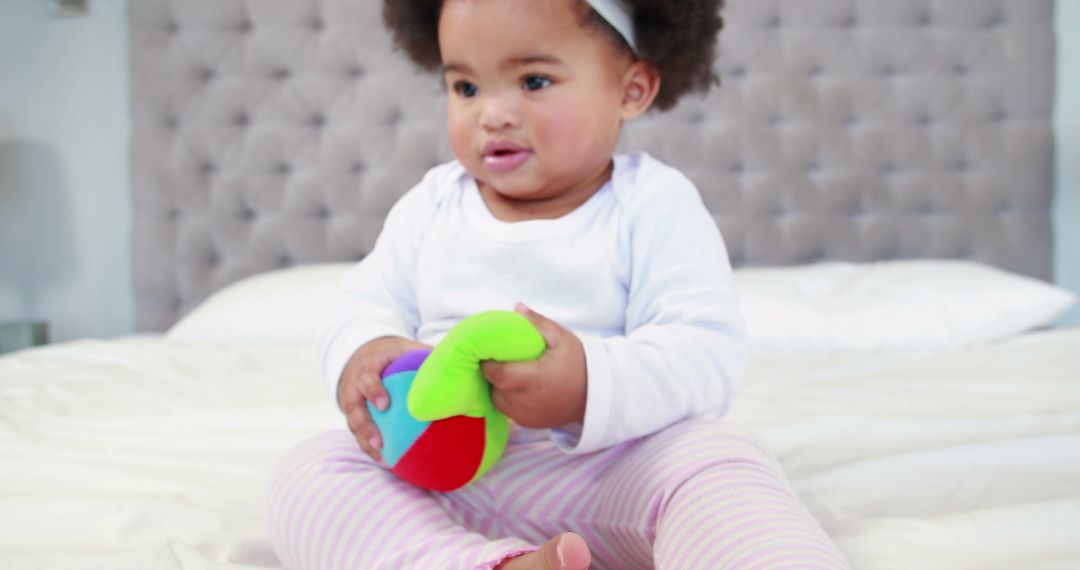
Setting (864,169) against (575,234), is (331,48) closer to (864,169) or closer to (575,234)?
(864,169)

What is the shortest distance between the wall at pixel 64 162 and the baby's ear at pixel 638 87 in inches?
77.0

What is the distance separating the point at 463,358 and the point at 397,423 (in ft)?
0.36

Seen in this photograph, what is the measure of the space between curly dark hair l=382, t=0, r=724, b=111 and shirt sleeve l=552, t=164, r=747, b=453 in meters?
0.16

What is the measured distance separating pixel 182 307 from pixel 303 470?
192 centimetres

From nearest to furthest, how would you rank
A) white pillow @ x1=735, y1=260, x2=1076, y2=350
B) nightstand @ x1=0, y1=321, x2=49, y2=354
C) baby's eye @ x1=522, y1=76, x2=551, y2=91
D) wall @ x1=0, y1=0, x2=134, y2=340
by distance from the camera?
Answer: baby's eye @ x1=522, y1=76, x2=551, y2=91 → white pillow @ x1=735, y1=260, x2=1076, y2=350 → nightstand @ x1=0, y1=321, x2=49, y2=354 → wall @ x1=0, y1=0, x2=134, y2=340

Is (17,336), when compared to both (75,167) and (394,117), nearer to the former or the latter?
(75,167)

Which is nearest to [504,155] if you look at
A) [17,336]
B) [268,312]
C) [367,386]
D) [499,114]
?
[499,114]

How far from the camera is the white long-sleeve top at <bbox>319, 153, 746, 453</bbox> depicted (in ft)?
2.49

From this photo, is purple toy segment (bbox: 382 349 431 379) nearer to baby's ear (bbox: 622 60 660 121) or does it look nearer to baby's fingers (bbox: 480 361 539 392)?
baby's fingers (bbox: 480 361 539 392)

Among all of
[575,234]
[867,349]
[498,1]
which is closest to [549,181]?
[575,234]

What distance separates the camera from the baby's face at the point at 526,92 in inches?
33.8

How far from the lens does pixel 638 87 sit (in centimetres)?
100

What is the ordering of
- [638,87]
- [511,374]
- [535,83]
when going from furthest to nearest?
1. [638,87]
2. [535,83]
3. [511,374]

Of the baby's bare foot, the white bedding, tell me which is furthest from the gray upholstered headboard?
the baby's bare foot
